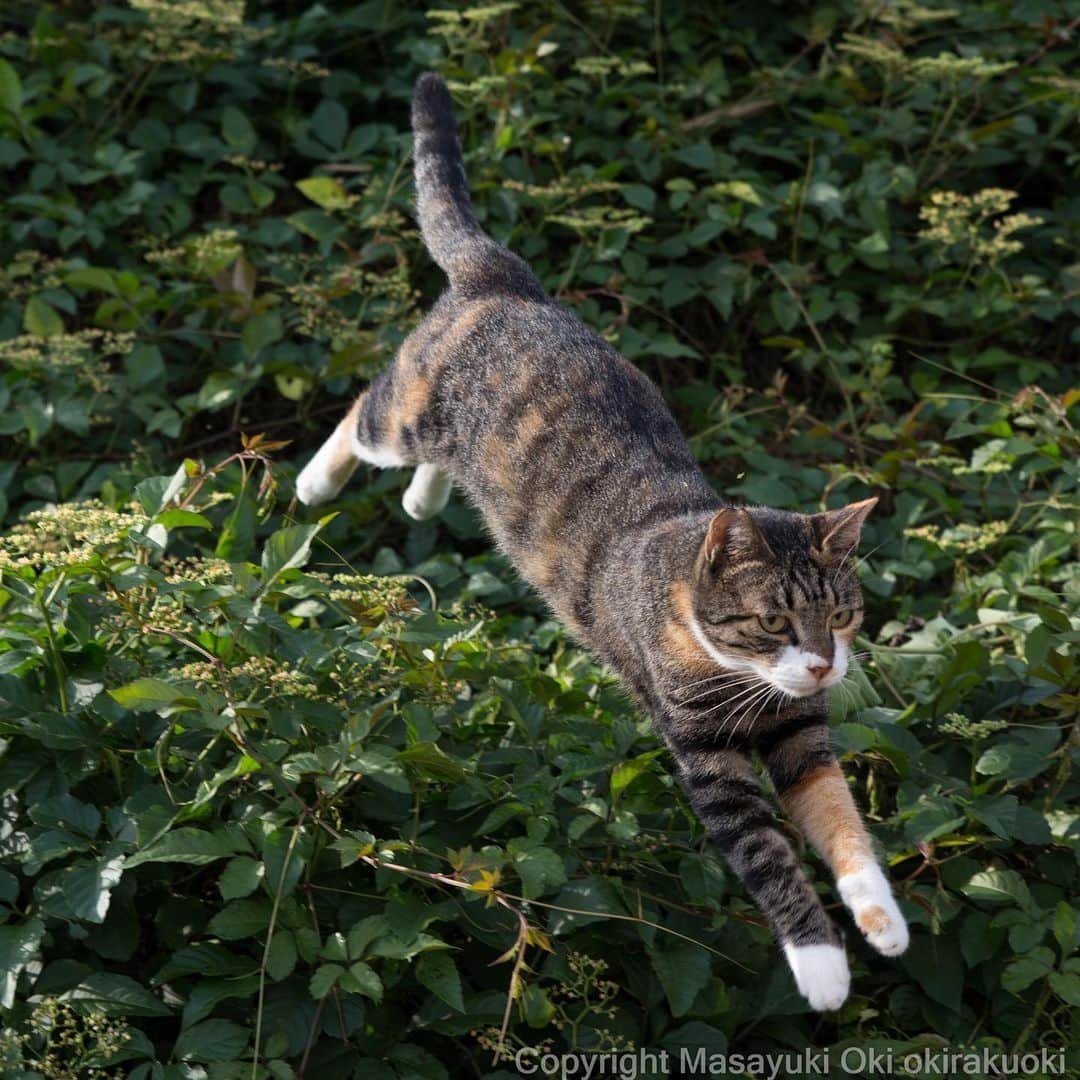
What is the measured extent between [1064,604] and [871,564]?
77cm

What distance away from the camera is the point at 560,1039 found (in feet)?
10.7

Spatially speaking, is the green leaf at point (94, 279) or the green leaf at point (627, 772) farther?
the green leaf at point (94, 279)

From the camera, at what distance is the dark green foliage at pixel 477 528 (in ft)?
10.0

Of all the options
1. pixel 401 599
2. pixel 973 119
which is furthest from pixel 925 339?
pixel 401 599

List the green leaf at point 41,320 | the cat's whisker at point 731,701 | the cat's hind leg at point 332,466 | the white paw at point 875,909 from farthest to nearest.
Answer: the green leaf at point 41,320, the cat's hind leg at point 332,466, the cat's whisker at point 731,701, the white paw at point 875,909

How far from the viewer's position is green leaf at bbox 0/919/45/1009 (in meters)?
2.81

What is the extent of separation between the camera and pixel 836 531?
3.45m

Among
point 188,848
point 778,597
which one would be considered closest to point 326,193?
point 778,597

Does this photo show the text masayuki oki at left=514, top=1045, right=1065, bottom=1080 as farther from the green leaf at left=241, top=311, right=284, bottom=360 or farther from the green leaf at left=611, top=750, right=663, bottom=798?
the green leaf at left=241, top=311, right=284, bottom=360

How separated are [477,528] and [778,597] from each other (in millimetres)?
1918

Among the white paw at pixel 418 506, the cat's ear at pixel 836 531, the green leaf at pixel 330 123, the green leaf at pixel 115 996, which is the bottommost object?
the white paw at pixel 418 506

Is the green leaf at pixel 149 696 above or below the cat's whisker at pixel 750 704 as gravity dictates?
above

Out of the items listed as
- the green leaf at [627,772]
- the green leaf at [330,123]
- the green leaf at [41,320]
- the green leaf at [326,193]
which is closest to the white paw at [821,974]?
the green leaf at [627,772]

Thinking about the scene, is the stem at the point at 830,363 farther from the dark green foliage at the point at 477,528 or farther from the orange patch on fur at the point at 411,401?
the orange patch on fur at the point at 411,401
